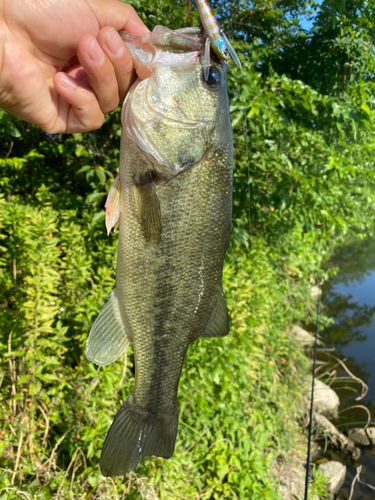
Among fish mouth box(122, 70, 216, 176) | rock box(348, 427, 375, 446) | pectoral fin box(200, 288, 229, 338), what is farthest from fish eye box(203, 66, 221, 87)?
rock box(348, 427, 375, 446)

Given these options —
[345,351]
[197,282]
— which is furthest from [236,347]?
[345,351]

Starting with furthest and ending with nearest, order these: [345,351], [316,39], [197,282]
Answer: [345,351] → [316,39] → [197,282]

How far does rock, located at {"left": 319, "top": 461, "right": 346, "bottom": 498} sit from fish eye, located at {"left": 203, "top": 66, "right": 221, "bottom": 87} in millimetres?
4850

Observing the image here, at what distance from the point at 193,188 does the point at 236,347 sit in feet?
8.41

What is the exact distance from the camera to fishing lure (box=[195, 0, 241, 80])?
47.1 inches

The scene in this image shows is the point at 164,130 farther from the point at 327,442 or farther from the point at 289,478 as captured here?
the point at 327,442

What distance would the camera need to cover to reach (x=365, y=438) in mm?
5426

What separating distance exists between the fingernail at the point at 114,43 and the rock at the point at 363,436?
20.3ft

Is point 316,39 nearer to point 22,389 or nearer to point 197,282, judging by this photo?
point 197,282

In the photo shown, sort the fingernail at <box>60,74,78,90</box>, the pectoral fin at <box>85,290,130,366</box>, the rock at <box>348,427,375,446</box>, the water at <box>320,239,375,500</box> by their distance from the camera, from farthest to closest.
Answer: the rock at <box>348,427,375,446</box>, the water at <box>320,239,375,500</box>, the pectoral fin at <box>85,290,130,366</box>, the fingernail at <box>60,74,78,90</box>

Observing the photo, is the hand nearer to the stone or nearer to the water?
the stone

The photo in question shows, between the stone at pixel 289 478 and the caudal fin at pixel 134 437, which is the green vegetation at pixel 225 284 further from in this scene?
the caudal fin at pixel 134 437

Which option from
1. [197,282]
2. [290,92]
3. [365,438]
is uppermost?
[290,92]

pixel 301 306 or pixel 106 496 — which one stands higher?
pixel 301 306
